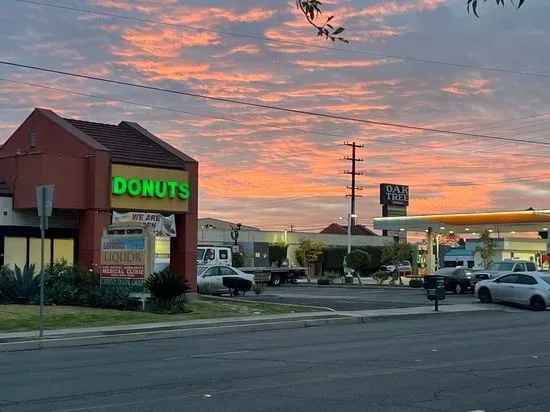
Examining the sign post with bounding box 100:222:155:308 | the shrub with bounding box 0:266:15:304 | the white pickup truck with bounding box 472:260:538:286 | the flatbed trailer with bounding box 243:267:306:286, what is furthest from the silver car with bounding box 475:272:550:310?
the flatbed trailer with bounding box 243:267:306:286

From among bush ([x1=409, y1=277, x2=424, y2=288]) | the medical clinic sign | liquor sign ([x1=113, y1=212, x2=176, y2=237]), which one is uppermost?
the medical clinic sign

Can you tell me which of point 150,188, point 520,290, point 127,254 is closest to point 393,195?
point 520,290

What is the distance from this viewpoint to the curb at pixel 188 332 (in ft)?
61.8

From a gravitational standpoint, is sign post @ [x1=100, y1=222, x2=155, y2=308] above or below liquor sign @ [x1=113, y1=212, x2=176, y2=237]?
below

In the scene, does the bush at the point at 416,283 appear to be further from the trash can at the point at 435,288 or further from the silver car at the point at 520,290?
the trash can at the point at 435,288

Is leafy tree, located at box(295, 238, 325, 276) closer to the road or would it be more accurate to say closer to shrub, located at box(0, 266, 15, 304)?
shrub, located at box(0, 266, 15, 304)

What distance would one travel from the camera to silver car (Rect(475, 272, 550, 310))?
31.6m

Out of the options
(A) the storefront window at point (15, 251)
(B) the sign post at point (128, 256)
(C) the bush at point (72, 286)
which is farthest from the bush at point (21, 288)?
(A) the storefront window at point (15, 251)

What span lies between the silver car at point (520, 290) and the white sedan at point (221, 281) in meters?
10.1

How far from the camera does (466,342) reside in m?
18.6

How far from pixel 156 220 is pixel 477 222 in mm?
29950

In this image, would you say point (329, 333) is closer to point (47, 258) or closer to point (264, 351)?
point (264, 351)

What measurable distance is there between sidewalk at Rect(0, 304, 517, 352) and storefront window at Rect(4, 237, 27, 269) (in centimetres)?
1011

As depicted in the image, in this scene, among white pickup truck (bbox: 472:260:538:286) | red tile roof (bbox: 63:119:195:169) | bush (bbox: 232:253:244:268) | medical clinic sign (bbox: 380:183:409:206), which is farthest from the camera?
medical clinic sign (bbox: 380:183:409:206)
